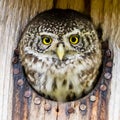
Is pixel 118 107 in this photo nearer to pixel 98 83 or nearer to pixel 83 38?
pixel 98 83

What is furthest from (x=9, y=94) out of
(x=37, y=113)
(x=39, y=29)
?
(x=39, y=29)

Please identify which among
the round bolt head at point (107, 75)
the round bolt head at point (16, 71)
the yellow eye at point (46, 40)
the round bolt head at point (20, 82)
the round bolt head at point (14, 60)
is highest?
the yellow eye at point (46, 40)

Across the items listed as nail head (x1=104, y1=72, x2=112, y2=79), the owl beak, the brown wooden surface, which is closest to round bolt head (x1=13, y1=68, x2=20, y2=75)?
the brown wooden surface

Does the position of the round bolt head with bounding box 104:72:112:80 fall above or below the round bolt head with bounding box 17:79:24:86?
above

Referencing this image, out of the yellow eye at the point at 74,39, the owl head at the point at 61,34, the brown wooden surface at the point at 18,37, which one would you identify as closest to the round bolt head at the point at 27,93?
the brown wooden surface at the point at 18,37

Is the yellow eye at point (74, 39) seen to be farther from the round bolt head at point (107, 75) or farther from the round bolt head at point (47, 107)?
the round bolt head at point (47, 107)

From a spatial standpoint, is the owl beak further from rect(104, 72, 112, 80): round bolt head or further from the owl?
rect(104, 72, 112, 80): round bolt head
